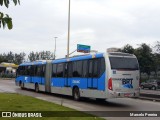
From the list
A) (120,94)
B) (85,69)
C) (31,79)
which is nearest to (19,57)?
(31,79)

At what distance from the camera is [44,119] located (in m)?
9.62

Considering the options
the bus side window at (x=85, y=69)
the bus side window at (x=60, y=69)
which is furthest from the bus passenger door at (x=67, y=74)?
the bus side window at (x=85, y=69)

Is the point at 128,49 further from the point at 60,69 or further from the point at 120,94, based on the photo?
the point at 120,94

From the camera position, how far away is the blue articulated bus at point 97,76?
1656 centimetres

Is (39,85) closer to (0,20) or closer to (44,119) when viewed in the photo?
(44,119)

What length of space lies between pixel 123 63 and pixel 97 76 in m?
1.57

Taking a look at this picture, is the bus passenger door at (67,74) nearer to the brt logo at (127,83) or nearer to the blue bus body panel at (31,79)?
the blue bus body panel at (31,79)

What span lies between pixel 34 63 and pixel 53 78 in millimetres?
5809

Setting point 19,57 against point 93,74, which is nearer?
point 93,74

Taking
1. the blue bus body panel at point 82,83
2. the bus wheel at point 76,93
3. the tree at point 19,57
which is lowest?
the bus wheel at point 76,93

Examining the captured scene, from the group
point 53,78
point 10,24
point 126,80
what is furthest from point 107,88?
point 10,24

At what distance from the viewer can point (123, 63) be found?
56.8ft

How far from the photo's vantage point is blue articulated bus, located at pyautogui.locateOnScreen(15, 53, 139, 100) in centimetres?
1656

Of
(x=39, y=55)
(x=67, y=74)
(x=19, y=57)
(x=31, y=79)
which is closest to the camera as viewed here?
(x=67, y=74)
